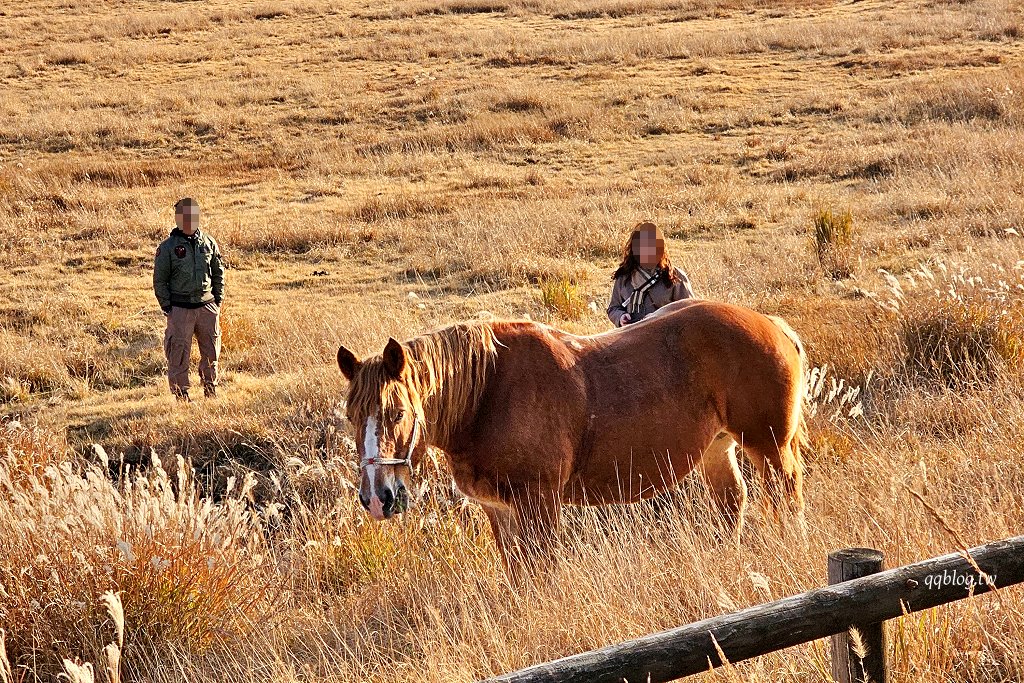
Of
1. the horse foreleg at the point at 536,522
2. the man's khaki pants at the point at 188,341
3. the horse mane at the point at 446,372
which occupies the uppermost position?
the horse mane at the point at 446,372

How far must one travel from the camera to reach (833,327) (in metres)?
8.72

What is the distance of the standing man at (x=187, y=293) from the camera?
9672 mm

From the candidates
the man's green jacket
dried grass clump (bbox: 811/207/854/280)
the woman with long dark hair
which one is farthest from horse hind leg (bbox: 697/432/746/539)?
dried grass clump (bbox: 811/207/854/280)

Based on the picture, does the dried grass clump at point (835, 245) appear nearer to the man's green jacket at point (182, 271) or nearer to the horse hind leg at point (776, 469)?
the man's green jacket at point (182, 271)

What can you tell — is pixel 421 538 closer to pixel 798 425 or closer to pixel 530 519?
pixel 530 519

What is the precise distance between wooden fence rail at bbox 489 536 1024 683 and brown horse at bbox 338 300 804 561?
163 cm

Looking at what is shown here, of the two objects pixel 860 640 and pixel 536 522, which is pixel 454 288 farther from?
pixel 860 640

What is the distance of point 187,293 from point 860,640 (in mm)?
8219

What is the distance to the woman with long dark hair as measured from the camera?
677cm

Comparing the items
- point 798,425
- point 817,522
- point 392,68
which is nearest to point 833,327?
point 798,425

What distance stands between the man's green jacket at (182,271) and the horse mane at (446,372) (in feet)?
19.0

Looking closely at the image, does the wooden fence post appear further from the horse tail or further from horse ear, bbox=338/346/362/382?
the horse tail

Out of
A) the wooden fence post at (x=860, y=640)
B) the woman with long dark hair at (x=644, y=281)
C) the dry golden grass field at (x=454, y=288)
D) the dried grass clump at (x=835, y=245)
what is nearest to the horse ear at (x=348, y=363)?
the dry golden grass field at (x=454, y=288)

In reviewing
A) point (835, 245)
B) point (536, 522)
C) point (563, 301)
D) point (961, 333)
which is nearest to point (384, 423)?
point (536, 522)
